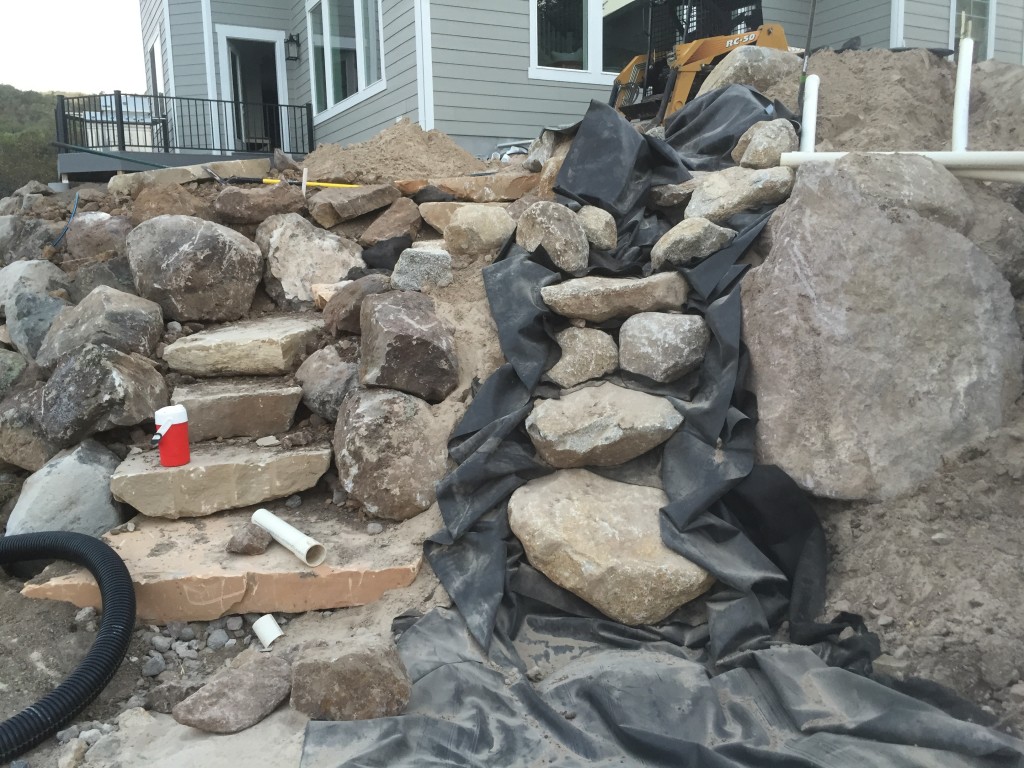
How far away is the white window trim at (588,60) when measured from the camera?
777 cm

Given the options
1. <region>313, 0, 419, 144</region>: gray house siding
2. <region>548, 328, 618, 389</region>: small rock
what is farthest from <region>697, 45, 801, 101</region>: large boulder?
<region>313, 0, 419, 144</region>: gray house siding

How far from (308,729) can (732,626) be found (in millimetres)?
1362

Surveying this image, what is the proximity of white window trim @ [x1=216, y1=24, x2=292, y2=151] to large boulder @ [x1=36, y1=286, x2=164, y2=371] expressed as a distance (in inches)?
264

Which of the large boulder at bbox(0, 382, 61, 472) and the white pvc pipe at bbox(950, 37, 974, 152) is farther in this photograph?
the large boulder at bbox(0, 382, 61, 472)

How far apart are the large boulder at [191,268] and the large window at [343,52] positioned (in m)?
4.58

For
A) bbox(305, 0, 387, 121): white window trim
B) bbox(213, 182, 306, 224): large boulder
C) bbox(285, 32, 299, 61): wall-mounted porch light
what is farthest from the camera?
bbox(285, 32, 299, 61): wall-mounted porch light

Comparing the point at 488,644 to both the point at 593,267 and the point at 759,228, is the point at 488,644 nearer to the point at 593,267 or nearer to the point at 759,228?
the point at 593,267

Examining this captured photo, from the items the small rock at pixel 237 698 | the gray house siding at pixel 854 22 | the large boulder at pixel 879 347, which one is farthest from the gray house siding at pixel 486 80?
the small rock at pixel 237 698

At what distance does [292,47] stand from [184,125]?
183 centimetres

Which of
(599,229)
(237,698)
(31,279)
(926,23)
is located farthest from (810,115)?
(926,23)

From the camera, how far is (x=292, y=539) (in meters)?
2.86

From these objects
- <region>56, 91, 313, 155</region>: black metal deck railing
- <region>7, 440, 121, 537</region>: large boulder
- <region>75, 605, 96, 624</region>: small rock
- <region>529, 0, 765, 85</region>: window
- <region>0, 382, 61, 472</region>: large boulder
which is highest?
<region>529, 0, 765, 85</region>: window

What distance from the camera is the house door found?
33.3ft

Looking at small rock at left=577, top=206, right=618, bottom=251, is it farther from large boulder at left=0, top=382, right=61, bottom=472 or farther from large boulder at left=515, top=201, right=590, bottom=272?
large boulder at left=0, top=382, right=61, bottom=472
